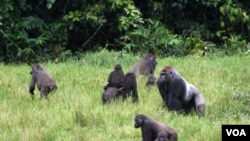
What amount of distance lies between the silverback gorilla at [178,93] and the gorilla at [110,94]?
33.7 inches

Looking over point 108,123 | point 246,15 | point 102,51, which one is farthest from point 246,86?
point 246,15

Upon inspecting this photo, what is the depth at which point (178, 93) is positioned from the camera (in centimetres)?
954

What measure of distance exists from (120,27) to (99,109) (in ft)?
26.8

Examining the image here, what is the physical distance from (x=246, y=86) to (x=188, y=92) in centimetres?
222

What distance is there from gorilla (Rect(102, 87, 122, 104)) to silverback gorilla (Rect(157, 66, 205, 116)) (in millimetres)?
855

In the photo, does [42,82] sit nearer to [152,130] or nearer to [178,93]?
[178,93]

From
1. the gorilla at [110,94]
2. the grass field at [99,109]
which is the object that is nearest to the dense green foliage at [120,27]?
the grass field at [99,109]

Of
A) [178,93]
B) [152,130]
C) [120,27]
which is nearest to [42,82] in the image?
[178,93]

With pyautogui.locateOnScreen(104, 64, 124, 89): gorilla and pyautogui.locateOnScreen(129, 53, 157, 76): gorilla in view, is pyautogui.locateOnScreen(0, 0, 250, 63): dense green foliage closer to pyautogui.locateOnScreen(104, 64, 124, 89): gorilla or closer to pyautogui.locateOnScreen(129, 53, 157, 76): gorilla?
pyautogui.locateOnScreen(129, 53, 157, 76): gorilla

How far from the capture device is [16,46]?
17172 millimetres

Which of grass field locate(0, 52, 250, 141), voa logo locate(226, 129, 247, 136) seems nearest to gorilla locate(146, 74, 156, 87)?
grass field locate(0, 52, 250, 141)

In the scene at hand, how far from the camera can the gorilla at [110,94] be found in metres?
10.1

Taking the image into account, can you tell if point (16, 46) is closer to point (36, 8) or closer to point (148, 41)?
point (36, 8)

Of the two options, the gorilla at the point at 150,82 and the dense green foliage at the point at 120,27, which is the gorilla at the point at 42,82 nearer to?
the gorilla at the point at 150,82
